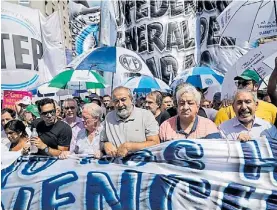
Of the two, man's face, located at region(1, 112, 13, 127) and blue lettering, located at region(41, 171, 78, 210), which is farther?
man's face, located at region(1, 112, 13, 127)

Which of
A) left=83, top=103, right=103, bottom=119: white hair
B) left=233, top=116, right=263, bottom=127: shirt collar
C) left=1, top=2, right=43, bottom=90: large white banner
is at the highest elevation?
Answer: left=1, top=2, right=43, bottom=90: large white banner

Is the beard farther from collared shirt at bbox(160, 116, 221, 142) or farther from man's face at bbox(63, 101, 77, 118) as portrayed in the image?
man's face at bbox(63, 101, 77, 118)

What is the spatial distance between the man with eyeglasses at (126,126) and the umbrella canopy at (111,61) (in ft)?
14.5

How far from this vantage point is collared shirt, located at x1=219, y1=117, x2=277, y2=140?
478 centimetres

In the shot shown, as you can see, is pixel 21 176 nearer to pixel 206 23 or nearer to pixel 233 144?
pixel 233 144

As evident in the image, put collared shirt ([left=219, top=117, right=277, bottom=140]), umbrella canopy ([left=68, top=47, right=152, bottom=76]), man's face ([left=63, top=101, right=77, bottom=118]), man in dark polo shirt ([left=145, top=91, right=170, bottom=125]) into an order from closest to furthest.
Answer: collared shirt ([left=219, top=117, right=277, bottom=140]) → man's face ([left=63, top=101, right=77, bottom=118]) → man in dark polo shirt ([left=145, top=91, right=170, bottom=125]) → umbrella canopy ([left=68, top=47, right=152, bottom=76])

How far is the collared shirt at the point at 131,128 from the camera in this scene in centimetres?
497

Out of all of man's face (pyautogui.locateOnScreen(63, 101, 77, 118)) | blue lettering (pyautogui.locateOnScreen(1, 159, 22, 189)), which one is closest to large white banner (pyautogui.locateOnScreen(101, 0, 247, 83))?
man's face (pyautogui.locateOnScreen(63, 101, 77, 118))

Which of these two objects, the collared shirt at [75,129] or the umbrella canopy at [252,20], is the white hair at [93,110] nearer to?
the collared shirt at [75,129]

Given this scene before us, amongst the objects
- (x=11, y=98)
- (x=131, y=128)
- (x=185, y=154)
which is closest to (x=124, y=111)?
(x=131, y=128)

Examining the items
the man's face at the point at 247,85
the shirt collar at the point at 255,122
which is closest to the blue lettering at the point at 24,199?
the shirt collar at the point at 255,122

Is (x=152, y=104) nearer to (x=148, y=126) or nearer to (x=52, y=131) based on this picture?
(x=52, y=131)

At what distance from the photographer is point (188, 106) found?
4.73m

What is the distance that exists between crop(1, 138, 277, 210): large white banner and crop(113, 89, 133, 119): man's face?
1.65ft
